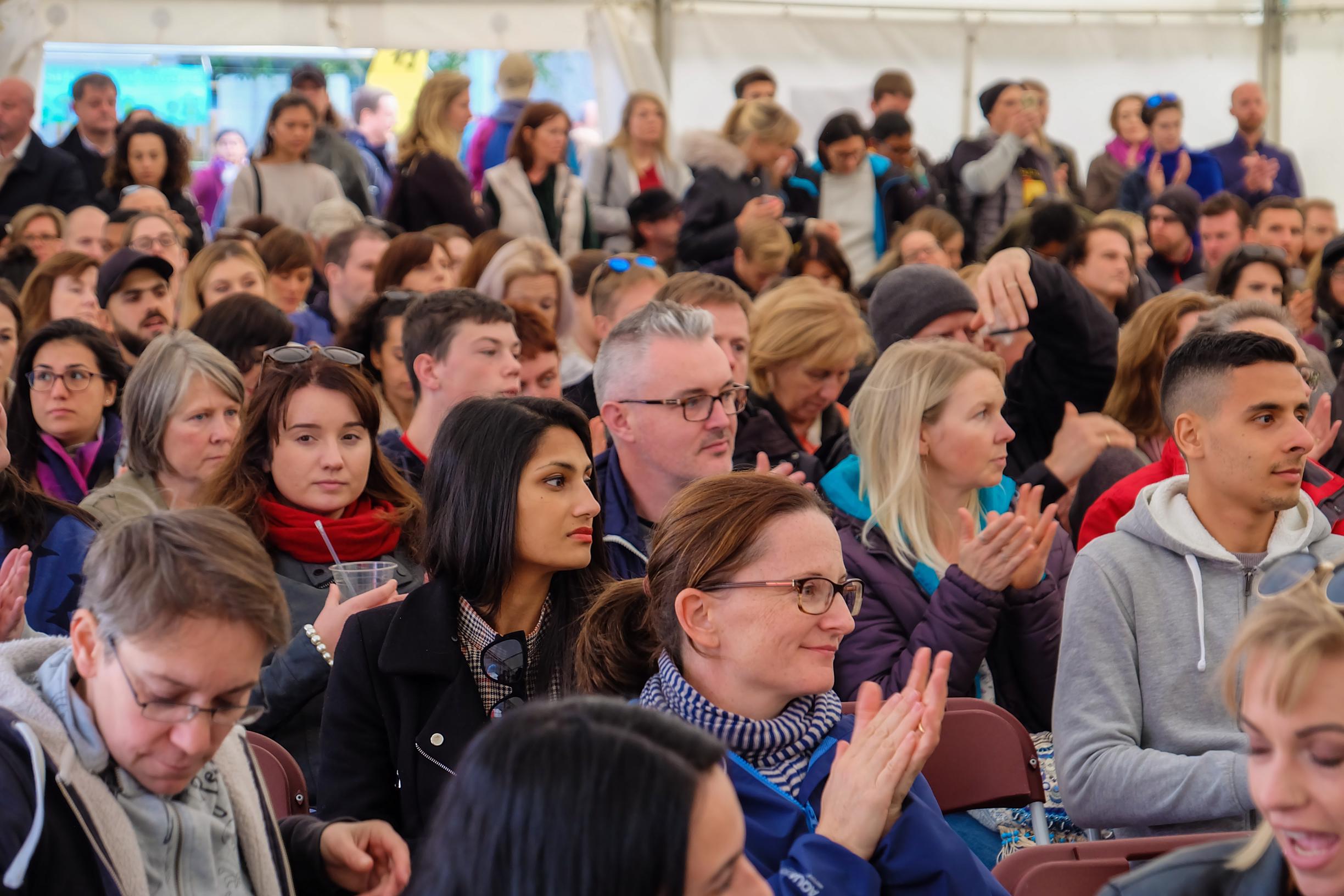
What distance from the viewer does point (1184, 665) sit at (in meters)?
3.05

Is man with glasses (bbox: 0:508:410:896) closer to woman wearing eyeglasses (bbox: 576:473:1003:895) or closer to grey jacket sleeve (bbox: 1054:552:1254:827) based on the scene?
woman wearing eyeglasses (bbox: 576:473:1003:895)

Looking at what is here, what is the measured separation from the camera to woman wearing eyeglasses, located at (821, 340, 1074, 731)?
11.1 feet

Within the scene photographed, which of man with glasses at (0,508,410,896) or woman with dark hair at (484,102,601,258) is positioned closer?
man with glasses at (0,508,410,896)

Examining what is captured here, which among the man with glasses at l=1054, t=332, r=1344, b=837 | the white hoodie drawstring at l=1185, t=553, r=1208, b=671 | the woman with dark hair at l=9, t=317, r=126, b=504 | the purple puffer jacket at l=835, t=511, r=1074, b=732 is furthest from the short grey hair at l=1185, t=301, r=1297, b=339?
the woman with dark hair at l=9, t=317, r=126, b=504

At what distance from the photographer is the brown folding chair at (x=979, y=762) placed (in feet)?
9.75

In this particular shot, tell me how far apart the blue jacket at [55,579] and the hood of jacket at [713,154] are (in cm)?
517

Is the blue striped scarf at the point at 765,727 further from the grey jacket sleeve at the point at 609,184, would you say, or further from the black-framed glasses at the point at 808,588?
the grey jacket sleeve at the point at 609,184

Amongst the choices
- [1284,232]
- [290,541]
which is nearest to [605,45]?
[1284,232]

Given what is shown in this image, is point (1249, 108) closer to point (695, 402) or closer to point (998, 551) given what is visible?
point (695, 402)

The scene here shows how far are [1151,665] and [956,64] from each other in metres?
9.58

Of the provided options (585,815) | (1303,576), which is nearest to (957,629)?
(1303,576)

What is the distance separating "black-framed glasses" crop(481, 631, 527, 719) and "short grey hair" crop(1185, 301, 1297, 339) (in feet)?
8.15

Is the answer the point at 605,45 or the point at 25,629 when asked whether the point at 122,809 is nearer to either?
the point at 25,629

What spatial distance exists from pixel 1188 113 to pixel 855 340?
8516 mm
